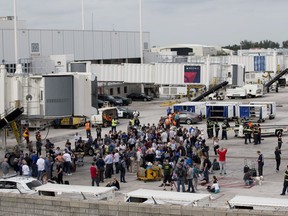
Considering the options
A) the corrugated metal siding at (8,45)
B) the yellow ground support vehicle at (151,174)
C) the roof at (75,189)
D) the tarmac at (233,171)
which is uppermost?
the corrugated metal siding at (8,45)

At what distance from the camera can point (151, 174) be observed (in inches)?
1184

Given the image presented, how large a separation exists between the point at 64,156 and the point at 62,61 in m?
28.6

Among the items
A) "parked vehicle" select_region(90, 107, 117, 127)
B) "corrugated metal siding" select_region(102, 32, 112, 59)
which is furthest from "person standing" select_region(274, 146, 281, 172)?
"corrugated metal siding" select_region(102, 32, 112, 59)

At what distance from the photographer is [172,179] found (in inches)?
1122

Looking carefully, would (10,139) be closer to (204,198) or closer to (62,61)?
(62,61)

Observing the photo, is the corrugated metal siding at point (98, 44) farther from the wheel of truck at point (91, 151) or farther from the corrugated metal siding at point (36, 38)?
the wheel of truck at point (91, 151)

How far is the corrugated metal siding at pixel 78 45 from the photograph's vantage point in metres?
72.3

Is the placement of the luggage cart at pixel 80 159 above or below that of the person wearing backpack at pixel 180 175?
below

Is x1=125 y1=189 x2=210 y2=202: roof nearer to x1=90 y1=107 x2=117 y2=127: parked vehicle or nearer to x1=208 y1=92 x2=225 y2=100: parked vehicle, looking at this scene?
x1=90 y1=107 x2=117 y2=127: parked vehicle

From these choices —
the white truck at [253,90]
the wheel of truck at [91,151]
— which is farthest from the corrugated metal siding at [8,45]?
the wheel of truck at [91,151]

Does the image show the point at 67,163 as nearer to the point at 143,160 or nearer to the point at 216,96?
the point at 143,160

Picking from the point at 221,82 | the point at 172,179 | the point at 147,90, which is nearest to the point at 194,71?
the point at 221,82

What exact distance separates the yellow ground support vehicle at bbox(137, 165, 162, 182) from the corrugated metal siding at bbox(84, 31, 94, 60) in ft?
148

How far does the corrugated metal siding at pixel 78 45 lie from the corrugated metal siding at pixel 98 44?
9.07 feet
